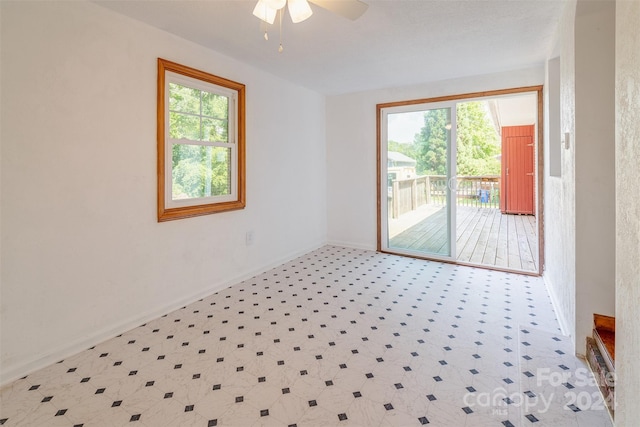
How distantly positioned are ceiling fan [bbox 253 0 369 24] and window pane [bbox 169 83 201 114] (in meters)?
1.48

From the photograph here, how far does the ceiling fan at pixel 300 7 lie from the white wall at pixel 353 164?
114 inches

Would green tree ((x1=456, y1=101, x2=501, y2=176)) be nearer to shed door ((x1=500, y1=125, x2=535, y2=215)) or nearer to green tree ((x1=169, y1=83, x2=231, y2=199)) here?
shed door ((x1=500, y1=125, x2=535, y2=215))

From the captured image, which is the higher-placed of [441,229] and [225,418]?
[441,229]

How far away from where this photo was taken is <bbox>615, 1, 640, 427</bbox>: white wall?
1029 mm

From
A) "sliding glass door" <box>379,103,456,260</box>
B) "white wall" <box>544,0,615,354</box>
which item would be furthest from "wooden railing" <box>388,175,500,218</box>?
"white wall" <box>544,0,615,354</box>

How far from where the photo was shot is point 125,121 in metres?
2.63

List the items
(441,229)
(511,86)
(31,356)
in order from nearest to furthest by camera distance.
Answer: (31,356), (511,86), (441,229)

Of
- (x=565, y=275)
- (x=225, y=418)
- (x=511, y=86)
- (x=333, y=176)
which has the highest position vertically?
(x=511, y=86)

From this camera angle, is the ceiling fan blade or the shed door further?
the shed door

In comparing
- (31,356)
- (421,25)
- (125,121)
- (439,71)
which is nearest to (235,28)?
(125,121)

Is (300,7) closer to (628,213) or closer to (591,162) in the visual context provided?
(628,213)

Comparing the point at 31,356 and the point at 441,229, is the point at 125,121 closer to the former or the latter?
the point at 31,356

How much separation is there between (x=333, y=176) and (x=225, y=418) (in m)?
4.17

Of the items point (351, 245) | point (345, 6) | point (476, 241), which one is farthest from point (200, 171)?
point (476, 241)
